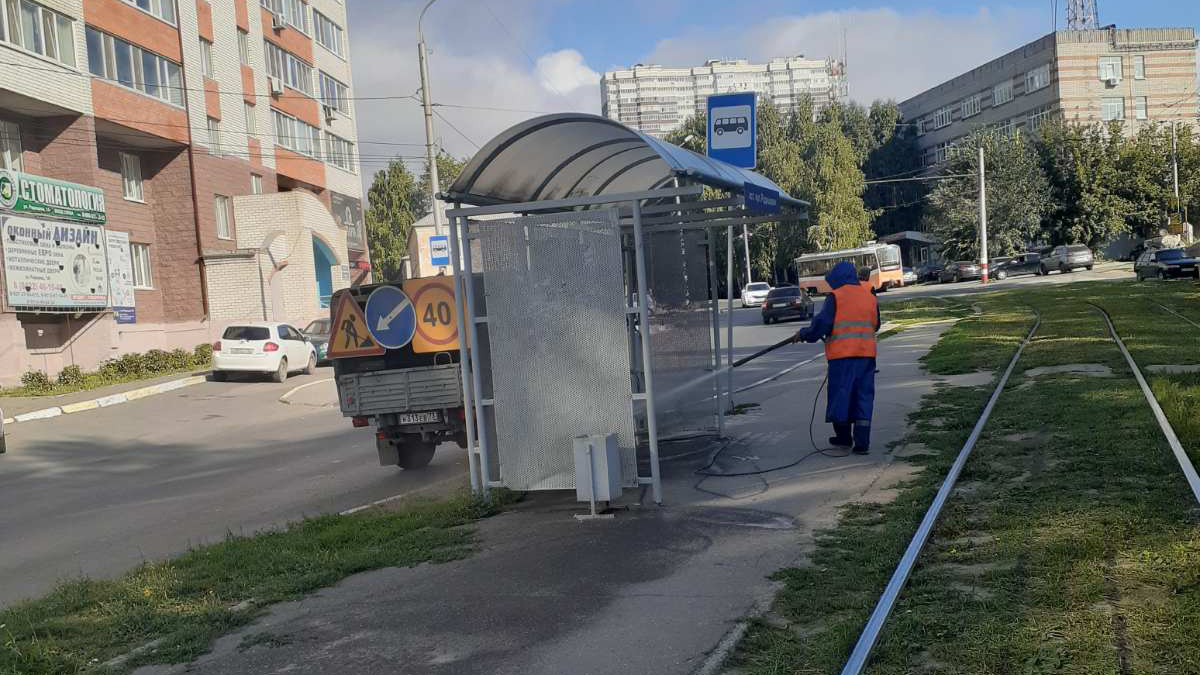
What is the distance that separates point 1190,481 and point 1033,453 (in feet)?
5.90

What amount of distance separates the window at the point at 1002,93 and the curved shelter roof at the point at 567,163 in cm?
7414

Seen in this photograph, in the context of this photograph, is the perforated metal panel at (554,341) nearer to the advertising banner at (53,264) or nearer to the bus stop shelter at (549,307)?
the bus stop shelter at (549,307)

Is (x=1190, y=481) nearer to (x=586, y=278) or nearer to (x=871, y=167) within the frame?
(x=586, y=278)

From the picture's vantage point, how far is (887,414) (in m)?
11.6

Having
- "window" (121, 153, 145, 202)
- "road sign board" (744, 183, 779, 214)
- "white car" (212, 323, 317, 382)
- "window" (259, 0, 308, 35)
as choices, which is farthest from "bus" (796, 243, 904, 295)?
"road sign board" (744, 183, 779, 214)

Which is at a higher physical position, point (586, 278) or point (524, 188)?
point (524, 188)

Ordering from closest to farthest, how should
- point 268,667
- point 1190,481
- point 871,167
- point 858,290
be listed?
point 268,667 < point 1190,481 < point 858,290 < point 871,167

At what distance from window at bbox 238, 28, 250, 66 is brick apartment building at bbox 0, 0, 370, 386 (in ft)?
0.18

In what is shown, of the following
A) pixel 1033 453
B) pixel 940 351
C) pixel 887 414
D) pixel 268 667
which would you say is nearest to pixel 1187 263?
pixel 940 351

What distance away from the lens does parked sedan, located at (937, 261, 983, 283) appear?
6369cm

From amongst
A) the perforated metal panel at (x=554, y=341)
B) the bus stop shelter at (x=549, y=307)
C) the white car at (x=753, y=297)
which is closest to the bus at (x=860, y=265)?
the white car at (x=753, y=297)

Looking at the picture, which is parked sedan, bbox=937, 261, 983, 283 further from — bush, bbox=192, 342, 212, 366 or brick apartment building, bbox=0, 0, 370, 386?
bush, bbox=192, 342, 212, 366

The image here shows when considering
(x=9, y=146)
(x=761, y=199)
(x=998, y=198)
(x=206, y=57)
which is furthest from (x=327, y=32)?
(x=761, y=199)

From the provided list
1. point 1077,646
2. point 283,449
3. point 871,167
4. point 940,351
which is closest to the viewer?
point 1077,646
